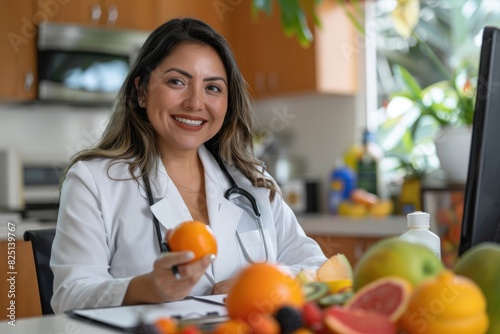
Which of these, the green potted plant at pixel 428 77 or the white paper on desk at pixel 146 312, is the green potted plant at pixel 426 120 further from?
the white paper on desk at pixel 146 312

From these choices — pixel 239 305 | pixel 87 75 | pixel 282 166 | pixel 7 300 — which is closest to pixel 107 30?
pixel 87 75

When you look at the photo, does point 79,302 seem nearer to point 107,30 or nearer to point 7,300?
point 7,300

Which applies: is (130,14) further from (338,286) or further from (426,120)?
(338,286)

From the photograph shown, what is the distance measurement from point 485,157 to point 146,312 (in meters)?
0.54

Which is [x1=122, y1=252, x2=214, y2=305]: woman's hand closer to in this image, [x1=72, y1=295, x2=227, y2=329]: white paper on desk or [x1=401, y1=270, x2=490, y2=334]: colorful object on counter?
[x1=72, y1=295, x2=227, y2=329]: white paper on desk

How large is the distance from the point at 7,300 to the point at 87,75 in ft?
6.25

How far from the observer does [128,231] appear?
5.24 feet

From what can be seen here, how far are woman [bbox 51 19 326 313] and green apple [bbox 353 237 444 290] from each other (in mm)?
646

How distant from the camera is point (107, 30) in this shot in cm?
404

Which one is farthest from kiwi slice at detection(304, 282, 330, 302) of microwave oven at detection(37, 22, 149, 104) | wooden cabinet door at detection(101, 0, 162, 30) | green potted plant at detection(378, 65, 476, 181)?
wooden cabinet door at detection(101, 0, 162, 30)

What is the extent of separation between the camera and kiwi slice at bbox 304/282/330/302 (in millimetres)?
963

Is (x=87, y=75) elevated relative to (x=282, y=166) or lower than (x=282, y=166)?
elevated

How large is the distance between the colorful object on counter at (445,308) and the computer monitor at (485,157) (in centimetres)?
29

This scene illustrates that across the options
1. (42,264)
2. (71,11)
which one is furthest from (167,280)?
(71,11)
